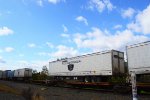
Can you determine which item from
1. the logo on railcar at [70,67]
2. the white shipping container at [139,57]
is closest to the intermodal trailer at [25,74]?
the logo on railcar at [70,67]

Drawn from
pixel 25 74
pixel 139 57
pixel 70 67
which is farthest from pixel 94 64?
pixel 25 74

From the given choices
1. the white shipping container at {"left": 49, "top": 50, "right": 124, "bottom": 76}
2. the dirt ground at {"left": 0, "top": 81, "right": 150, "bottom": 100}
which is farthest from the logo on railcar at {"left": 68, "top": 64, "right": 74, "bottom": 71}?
the dirt ground at {"left": 0, "top": 81, "right": 150, "bottom": 100}

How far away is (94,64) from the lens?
2669 cm

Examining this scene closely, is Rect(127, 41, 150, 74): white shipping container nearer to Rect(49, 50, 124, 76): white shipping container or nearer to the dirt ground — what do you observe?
the dirt ground

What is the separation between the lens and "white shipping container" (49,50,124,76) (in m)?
24.4

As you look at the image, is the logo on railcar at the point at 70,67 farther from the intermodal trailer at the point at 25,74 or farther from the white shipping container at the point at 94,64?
the intermodal trailer at the point at 25,74

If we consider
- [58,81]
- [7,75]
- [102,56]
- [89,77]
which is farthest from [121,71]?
[7,75]

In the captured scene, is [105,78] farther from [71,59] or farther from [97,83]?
[71,59]

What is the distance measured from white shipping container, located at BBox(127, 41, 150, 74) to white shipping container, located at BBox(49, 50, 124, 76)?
13.5 feet

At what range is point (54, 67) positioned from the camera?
3703 cm

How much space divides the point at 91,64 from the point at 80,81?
10.1 ft

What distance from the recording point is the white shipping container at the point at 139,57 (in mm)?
18516

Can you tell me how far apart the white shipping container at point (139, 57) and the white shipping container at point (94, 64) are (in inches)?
162

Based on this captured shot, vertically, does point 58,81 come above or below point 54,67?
below
